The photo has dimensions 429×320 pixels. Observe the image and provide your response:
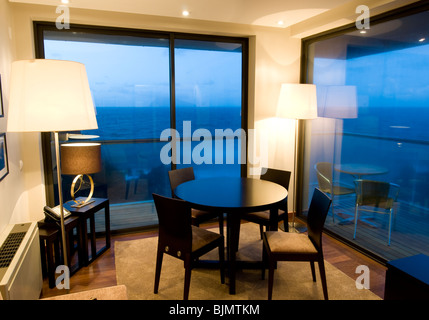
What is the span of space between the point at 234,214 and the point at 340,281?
119cm

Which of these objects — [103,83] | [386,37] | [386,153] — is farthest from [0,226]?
[386,37]

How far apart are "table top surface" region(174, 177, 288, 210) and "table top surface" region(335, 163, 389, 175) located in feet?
3.23

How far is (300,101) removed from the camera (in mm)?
3725

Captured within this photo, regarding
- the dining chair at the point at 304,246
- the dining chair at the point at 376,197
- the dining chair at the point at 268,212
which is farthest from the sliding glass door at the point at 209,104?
the dining chair at the point at 304,246

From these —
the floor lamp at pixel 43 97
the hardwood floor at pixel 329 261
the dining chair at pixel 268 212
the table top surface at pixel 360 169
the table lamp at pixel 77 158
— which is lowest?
the hardwood floor at pixel 329 261

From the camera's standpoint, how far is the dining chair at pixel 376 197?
3061mm

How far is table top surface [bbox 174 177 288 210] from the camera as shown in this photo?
2.52 metres

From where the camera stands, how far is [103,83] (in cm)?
374

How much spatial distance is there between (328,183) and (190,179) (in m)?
1.71

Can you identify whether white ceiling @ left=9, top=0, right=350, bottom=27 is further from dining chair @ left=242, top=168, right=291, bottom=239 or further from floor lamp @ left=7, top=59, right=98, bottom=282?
dining chair @ left=242, top=168, right=291, bottom=239

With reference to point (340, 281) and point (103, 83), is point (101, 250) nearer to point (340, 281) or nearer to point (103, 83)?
point (103, 83)

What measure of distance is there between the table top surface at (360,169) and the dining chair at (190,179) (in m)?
1.53

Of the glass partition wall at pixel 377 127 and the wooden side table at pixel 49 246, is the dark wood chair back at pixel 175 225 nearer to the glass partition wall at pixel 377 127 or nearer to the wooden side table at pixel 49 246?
the wooden side table at pixel 49 246

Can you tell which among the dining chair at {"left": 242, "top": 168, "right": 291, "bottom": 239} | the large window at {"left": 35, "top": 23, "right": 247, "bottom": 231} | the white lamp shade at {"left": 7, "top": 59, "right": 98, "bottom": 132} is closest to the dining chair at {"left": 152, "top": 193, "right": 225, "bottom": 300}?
the dining chair at {"left": 242, "top": 168, "right": 291, "bottom": 239}
